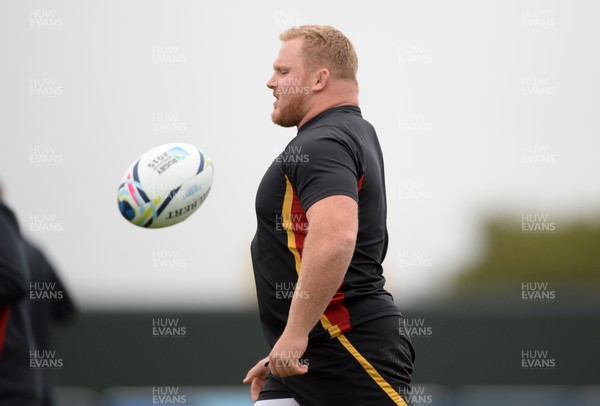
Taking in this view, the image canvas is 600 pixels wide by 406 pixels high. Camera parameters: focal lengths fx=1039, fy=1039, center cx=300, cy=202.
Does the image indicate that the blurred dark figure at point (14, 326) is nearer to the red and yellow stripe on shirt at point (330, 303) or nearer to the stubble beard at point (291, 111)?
the stubble beard at point (291, 111)

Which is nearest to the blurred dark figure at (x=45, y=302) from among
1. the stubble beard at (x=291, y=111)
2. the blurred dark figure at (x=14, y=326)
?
the blurred dark figure at (x=14, y=326)

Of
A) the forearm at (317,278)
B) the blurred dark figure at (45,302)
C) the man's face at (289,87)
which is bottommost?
the blurred dark figure at (45,302)

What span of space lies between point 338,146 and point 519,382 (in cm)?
785

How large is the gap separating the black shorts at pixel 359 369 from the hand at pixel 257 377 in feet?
1.40

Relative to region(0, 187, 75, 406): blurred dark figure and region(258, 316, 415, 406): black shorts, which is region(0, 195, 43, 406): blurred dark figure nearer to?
region(0, 187, 75, 406): blurred dark figure

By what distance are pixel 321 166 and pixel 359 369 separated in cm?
88

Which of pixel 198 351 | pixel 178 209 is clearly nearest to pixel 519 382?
pixel 198 351

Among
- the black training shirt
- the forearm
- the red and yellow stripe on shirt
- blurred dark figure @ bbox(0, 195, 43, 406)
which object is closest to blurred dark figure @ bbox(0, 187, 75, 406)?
blurred dark figure @ bbox(0, 195, 43, 406)

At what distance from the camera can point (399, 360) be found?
4.48 metres

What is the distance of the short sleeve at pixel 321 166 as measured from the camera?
165 inches

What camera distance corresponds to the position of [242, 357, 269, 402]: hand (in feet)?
16.1

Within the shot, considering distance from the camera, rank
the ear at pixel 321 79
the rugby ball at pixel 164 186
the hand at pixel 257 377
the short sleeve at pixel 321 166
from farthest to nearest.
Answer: the rugby ball at pixel 164 186 < the hand at pixel 257 377 < the ear at pixel 321 79 < the short sleeve at pixel 321 166

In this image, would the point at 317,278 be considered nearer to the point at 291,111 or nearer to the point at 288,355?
the point at 288,355

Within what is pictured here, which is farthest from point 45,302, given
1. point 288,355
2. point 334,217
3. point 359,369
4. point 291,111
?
point 334,217
